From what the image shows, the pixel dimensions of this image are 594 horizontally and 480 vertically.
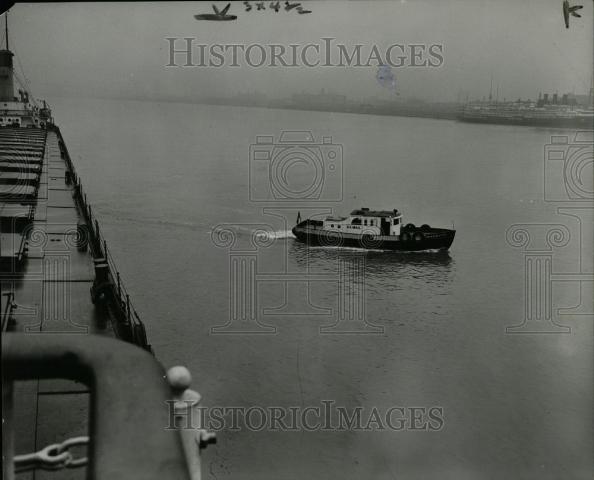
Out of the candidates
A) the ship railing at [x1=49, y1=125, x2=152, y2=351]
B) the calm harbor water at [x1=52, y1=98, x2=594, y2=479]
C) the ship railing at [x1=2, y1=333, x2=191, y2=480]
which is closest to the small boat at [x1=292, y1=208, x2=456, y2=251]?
the calm harbor water at [x1=52, y1=98, x2=594, y2=479]

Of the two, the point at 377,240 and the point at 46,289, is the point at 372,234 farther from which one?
the point at 46,289

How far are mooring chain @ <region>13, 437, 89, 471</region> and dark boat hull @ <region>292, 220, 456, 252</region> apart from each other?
23.4 meters

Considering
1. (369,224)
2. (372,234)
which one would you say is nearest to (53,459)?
(372,234)

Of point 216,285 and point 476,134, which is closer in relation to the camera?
point 216,285

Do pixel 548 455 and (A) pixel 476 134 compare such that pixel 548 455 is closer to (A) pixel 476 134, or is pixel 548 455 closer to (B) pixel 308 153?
(B) pixel 308 153

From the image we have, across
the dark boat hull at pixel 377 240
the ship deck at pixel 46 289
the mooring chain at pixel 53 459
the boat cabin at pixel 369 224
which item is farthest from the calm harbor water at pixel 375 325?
the mooring chain at pixel 53 459

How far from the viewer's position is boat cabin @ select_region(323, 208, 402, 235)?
81.2 ft

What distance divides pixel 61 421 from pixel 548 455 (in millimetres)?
8982

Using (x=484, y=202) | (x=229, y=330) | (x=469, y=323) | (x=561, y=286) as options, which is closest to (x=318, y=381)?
(x=229, y=330)

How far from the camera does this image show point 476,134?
6022 centimetres

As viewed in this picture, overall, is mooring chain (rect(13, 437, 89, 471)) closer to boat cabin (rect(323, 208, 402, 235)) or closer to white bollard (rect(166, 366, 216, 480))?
white bollard (rect(166, 366, 216, 480))

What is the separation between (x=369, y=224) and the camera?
81.6ft

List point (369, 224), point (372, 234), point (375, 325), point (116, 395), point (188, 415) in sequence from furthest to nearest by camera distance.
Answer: point (369, 224) < point (372, 234) < point (375, 325) < point (188, 415) < point (116, 395)

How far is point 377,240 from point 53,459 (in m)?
23.9
